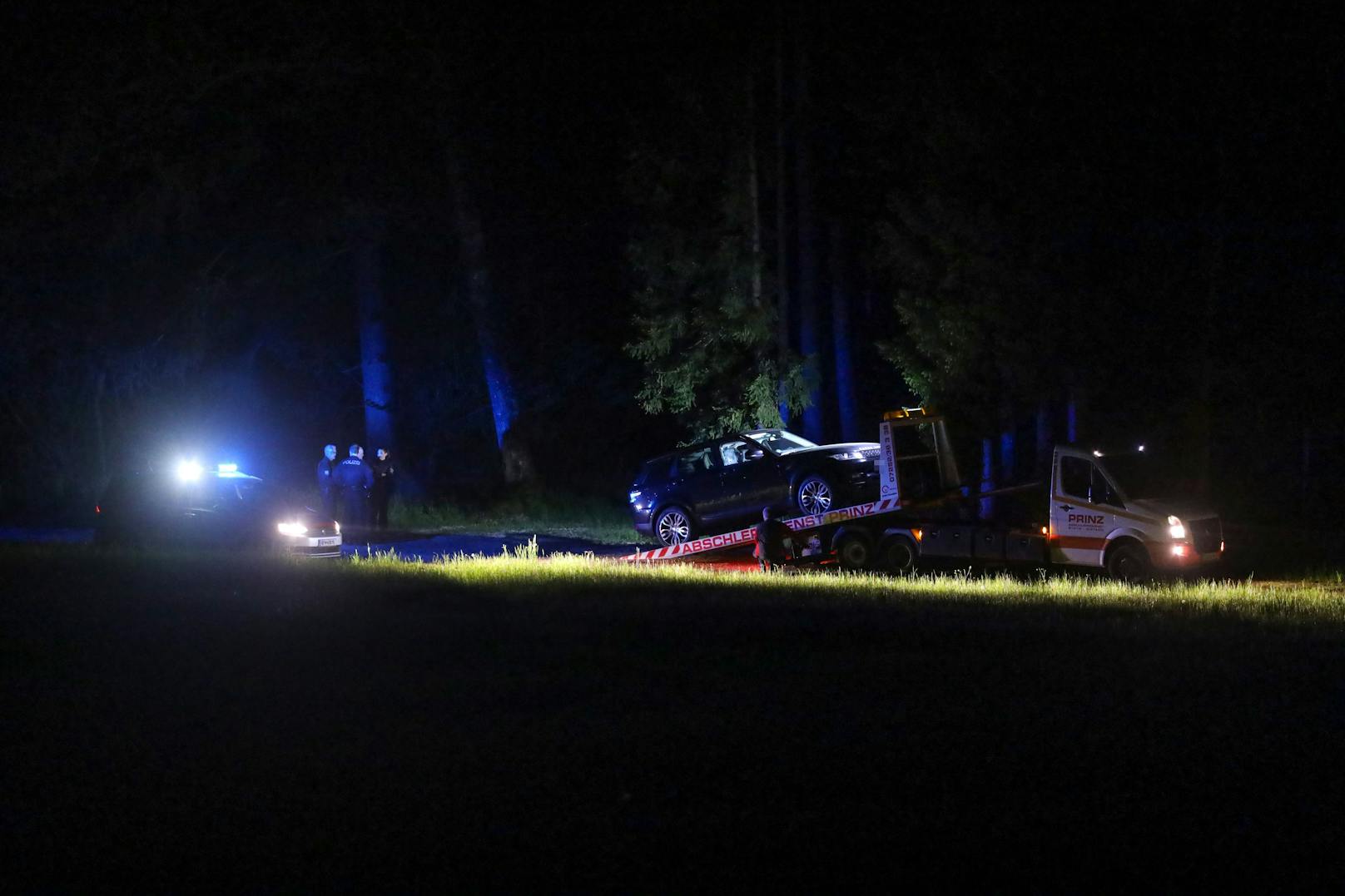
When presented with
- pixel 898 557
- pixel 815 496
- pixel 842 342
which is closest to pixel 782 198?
pixel 842 342

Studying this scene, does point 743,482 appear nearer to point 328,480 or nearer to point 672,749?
point 328,480

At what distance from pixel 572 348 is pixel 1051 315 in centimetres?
1731

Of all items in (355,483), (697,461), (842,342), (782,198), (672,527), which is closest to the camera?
(697,461)

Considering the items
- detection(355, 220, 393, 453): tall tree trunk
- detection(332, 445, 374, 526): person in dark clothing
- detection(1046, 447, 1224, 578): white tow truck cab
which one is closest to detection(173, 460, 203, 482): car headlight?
detection(332, 445, 374, 526): person in dark clothing

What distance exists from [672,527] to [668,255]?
9.75 meters

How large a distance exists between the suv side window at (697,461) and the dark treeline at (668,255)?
4.83m

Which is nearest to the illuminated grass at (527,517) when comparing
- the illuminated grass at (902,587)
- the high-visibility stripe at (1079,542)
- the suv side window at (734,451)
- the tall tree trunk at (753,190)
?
the suv side window at (734,451)

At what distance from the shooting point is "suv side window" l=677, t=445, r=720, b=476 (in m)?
22.3

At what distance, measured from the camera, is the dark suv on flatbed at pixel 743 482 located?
21.1 m

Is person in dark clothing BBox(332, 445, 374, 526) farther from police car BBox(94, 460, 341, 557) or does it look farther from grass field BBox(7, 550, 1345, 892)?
grass field BBox(7, 550, 1345, 892)

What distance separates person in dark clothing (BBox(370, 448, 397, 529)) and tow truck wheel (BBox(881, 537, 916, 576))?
422 inches

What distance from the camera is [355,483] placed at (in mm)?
26484

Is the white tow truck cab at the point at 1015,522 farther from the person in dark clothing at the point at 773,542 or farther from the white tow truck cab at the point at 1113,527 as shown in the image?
the person in dark clothing at the point at 773,542

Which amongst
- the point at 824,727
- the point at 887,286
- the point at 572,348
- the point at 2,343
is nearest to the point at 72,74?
the point at 2,343
